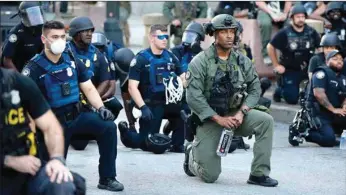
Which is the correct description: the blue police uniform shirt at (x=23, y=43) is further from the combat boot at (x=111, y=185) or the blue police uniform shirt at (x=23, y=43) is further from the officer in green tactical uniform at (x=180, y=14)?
the officer in green tactical uniform at (x=180, y=14)

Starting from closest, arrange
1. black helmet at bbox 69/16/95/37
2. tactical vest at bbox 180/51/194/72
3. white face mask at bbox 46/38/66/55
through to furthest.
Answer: white face mask at bbox 46/38/66/55 → black helmet at bbox 69/16/95/37 → tactical vest at bbox 180/51/194/72

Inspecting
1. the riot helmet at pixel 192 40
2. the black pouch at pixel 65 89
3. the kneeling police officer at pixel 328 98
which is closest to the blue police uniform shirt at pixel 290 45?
the kneeling police officer at pixel 328 98

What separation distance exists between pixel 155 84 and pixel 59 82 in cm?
267

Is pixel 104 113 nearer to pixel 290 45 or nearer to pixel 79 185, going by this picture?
pixel 79 185

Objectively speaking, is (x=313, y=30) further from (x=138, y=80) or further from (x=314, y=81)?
(x=138, y=80)

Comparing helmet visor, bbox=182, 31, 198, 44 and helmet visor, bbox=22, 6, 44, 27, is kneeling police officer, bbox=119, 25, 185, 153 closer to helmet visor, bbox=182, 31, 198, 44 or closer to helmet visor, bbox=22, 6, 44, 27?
helmet visor, bbox=182, 31, 198, 44

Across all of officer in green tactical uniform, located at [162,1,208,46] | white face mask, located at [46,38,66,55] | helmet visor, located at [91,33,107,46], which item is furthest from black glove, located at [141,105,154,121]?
officer in green tactical uniform, located at [162,1,208,46]

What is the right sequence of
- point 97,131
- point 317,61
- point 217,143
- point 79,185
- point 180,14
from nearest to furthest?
point 79,185 → point 97,131 → point 217,143 → point 317,61 → point 180,14

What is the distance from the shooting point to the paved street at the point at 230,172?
937 cm

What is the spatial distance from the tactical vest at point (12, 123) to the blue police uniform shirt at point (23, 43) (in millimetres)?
4879

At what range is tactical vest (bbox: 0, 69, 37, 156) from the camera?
6.19m

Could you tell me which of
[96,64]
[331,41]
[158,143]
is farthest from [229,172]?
[331,41]

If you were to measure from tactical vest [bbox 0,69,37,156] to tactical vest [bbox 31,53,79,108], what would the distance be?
2340 millimetres

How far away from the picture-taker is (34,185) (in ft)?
20.6
